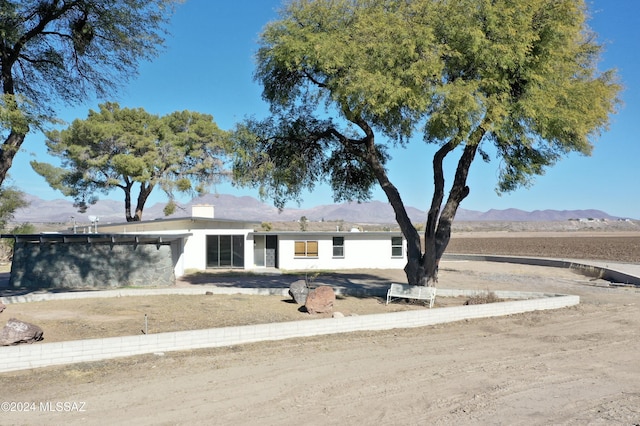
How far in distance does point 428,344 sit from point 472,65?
7611 millimetres

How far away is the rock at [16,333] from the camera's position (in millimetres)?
9406

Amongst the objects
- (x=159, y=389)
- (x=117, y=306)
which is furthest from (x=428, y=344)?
(x=117, y=306)

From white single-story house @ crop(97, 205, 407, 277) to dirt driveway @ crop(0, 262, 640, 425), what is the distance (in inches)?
751

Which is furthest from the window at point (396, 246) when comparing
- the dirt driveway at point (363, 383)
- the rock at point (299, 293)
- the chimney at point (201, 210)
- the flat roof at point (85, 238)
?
the dirt driveway at point (363, 383)

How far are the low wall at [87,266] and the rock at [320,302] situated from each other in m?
9.83

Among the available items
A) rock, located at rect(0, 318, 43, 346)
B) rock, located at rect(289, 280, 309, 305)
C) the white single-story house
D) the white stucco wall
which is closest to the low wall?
A: the white single-story house

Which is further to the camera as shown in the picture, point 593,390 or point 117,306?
point 117,306

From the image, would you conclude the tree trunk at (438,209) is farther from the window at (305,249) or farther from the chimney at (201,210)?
the chimney at (201,210)

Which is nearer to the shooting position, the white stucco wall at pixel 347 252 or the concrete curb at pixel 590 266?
the concrete curb at pixel 590 266

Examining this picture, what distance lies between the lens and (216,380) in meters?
7.91

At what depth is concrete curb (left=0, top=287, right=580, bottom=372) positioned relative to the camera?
855 centimetres

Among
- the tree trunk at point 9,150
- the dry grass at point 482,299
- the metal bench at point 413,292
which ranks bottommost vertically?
the dry grass at point 482,299

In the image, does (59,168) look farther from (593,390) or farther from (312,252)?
(593,390)

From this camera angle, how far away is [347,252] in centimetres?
3136
